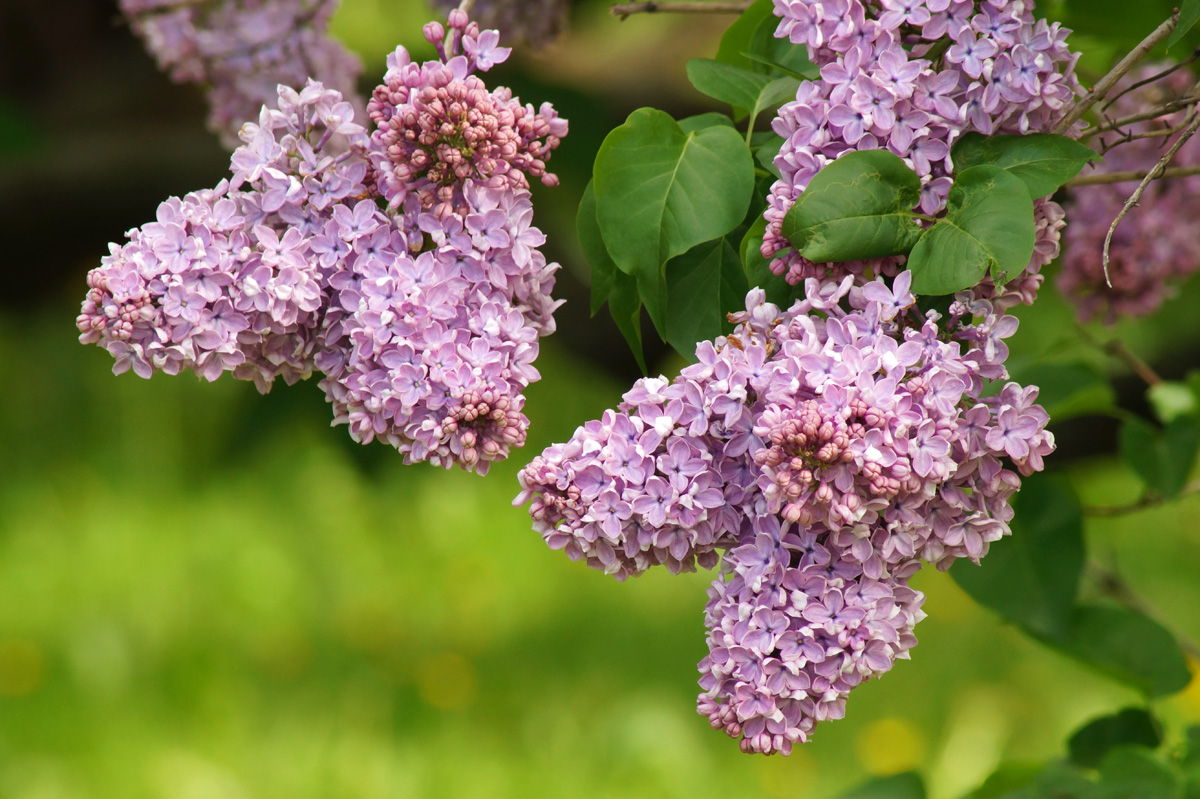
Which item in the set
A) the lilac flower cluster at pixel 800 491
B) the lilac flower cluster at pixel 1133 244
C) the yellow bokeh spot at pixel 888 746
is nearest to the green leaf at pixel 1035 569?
the lilac flower cluster at pixel 1133 244

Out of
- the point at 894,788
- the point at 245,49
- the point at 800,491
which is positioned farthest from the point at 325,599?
the point at 800,491

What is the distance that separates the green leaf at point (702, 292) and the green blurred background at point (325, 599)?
112 centimetres

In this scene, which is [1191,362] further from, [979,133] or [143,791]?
[143,791]

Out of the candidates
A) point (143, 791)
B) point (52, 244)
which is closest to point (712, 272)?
point (143, 791)

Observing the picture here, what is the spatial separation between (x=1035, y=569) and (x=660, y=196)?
0.55m

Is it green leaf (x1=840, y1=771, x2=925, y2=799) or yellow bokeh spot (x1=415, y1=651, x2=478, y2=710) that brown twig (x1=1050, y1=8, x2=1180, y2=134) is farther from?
yellow bokeh spot (x1=415, y1=651, x2=478, y2=710)

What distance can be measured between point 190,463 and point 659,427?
2815 mm

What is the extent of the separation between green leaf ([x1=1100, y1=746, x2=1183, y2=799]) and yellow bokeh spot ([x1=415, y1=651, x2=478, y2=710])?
1.58 meters

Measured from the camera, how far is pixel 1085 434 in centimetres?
189

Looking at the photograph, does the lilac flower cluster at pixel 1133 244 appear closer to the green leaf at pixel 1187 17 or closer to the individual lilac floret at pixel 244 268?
the green leaf at pixel 1187 17

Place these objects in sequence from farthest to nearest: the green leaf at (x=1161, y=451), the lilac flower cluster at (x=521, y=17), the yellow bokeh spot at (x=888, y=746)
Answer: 1. the yellow bokeh spot at (x=888, y=746)
2. the lilac flower cluster at (x=521, y=17)
3. the green leaf at (x=1161, y=451)

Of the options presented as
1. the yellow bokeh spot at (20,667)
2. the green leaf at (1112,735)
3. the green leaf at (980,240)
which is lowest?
the yellow bokeh spot at (20,667)

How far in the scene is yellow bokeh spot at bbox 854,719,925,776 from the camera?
221 cm

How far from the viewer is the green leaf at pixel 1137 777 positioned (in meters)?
0.93
